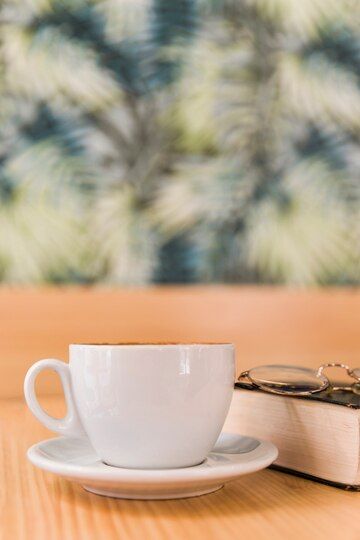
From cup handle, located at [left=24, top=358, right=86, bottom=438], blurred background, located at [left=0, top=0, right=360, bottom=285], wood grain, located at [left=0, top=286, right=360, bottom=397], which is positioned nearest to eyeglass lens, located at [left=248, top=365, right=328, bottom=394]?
cup handle, located at [left=24, top=358, right=86, bottom=438]

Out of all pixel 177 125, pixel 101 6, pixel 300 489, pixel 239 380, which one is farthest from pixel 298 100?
pixel 300 489

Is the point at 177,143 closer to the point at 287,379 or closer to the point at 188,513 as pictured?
the point at 287,379

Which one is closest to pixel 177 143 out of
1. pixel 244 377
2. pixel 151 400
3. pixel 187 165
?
pixel 187 165

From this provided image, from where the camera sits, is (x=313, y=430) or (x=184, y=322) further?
(x=184, y=322)

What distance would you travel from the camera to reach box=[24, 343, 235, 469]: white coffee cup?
0.46m

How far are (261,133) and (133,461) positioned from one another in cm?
123

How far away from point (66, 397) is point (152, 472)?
11 centimetres

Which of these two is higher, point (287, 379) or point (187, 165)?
point (187, 165)

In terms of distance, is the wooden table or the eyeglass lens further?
the eyeglass lens

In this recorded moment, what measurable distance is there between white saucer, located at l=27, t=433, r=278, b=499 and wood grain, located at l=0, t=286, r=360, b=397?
906 millimetres

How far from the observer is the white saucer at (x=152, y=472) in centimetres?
42

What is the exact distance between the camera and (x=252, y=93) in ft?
5.27

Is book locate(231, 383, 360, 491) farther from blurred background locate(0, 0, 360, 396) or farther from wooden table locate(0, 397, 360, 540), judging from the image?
blurred background locate(0, 0, 360, 396)

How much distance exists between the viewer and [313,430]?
52 cm
